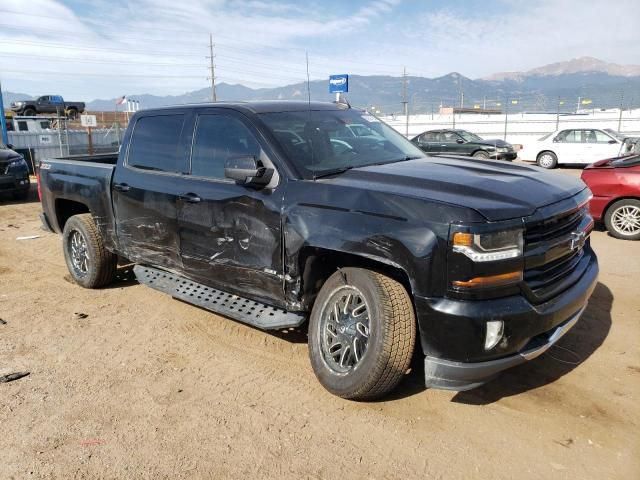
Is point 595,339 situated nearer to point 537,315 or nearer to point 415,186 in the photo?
point 537,315

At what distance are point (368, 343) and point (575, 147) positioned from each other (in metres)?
17.7

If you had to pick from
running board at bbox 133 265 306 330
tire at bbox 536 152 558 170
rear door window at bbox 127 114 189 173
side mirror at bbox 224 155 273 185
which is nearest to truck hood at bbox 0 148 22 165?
rear door window at bbox 127 114 189 173

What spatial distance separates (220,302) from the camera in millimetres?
4227

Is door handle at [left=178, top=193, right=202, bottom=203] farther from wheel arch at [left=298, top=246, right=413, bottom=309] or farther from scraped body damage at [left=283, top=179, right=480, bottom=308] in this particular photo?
wheel arch at [left=298, top=246, right=413, bottom=309]

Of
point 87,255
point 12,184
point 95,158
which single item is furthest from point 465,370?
point 12,184

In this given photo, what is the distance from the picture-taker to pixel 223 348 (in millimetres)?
4266

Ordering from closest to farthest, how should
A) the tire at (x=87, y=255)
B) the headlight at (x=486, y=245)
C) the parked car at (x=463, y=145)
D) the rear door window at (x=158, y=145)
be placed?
the headlight at (x=486, y=245)
the rear door window at (x=158, y=145)
the tire at (x=87, y=255)
the parked car at (x=463, y=145)

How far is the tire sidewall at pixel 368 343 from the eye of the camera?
3.13 meters

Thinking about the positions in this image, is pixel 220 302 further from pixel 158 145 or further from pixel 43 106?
pixel 43 106

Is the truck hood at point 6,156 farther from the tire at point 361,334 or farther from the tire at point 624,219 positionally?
the tire at point 624,219

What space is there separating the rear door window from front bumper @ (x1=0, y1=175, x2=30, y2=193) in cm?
873

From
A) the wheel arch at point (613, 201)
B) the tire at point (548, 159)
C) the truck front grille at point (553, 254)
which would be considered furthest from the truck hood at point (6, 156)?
the tire at point (548, 159)

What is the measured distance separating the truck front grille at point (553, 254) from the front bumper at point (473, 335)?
4.6 inches

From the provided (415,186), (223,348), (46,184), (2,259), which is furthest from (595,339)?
(2,259)
